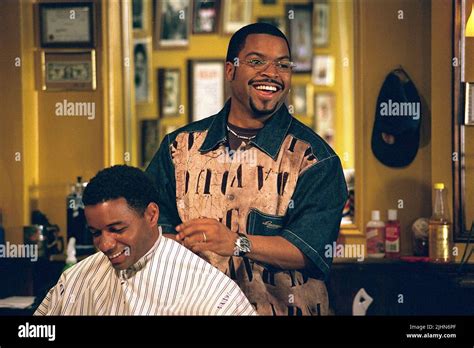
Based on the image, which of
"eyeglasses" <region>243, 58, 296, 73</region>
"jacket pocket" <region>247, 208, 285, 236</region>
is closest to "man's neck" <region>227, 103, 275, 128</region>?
"eyeglasses" <region>243, 58, 296, 73</region>

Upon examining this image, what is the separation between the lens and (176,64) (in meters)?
4.43

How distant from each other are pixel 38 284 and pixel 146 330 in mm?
851

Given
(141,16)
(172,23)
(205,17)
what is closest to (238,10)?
(205,17)

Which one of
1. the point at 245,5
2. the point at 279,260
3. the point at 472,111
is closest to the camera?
the point at 279,260

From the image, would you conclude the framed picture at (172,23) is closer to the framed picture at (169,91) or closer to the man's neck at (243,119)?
the framed picture at (169,91)

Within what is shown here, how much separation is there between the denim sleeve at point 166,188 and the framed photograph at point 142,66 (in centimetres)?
102

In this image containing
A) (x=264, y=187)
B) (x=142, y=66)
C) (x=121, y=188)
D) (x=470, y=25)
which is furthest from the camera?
(x=142, y=66)

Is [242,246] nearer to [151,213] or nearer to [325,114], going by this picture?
[151,213]

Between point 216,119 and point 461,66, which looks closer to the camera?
point 216,119

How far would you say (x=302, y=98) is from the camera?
14.6 ft

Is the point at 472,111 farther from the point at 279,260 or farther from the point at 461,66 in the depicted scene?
the point at 279,260

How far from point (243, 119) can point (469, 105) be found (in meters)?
1.06

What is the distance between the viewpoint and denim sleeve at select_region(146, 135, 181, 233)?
328 cm

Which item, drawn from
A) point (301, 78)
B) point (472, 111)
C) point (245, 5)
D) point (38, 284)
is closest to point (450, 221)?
point (472, 111)
